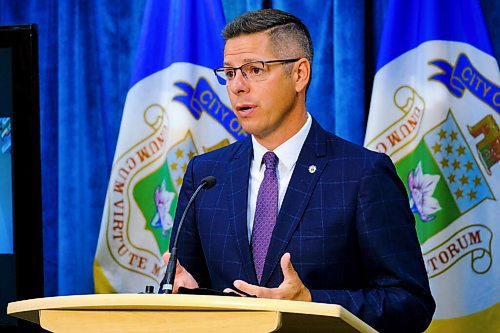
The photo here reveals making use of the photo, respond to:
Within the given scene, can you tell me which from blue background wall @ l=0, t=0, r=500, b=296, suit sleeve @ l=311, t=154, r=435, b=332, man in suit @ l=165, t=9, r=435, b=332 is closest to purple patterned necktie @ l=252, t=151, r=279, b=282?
man in suit @ l=165, t=9, r=435, b=332

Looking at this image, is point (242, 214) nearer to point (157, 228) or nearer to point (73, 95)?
point (157, 228)

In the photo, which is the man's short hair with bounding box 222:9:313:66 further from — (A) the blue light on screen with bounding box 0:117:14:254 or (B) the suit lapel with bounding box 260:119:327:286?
(A) the blue light on screen with bounding box 0:117:14:254

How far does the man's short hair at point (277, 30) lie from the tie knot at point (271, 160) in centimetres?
29

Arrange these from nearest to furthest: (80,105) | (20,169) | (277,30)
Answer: (277,30), (20,169), (80,105)

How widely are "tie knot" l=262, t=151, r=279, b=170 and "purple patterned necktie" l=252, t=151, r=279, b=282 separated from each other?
3 centimetres

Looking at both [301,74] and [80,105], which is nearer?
[301,74]

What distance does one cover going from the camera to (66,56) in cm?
431

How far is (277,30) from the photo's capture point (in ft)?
8.73

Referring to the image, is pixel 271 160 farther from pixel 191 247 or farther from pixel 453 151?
pixel 453 151

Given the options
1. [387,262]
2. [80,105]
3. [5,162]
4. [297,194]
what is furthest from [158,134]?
[387,262]

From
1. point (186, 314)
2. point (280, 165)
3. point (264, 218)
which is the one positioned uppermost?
point (280, 165)

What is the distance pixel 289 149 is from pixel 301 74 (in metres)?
0.23

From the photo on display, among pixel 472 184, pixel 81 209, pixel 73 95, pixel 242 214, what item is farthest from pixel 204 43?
pixel 242 214

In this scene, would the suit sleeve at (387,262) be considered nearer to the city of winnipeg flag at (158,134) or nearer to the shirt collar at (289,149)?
the shirt collar at (289,149)
